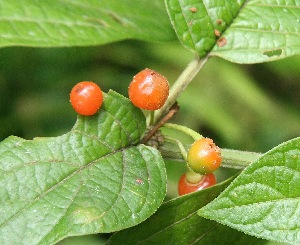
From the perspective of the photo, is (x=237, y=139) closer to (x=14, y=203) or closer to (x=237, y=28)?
(x=237, y=28)

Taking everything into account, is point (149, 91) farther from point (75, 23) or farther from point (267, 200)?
point (75, 23)

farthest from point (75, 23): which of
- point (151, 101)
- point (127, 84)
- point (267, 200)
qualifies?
point (127, 84)

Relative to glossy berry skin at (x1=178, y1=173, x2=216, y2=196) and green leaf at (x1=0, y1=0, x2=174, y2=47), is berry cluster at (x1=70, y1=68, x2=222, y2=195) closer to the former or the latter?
glossy berry skin at (x1=178, y1=173, x2=216, y2=196)

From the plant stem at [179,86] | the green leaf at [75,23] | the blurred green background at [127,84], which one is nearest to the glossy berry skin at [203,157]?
the plant stem at [179,86]

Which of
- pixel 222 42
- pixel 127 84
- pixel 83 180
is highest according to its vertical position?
pixel 222 42

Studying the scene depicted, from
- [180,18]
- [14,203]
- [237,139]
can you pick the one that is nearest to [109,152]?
[14,203]

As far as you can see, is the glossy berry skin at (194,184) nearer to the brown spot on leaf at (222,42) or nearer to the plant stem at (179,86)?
the plant stem at (179,86)

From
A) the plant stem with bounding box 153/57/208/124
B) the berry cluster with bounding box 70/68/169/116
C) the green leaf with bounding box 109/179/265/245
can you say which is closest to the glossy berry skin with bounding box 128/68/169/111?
the berry cluster with bounding box 70/68/169/116
